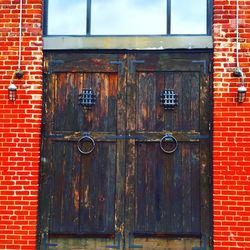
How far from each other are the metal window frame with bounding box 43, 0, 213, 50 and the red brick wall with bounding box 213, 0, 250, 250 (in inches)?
7.9

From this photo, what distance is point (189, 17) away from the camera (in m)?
7.00

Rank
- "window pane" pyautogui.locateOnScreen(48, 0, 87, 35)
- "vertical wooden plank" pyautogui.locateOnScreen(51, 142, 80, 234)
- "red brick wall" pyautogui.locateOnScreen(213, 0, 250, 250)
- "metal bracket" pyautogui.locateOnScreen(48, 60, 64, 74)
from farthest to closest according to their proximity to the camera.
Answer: "window pane" pyautogui.locateOnScreen(48, 0, 87, 35) → "metal bracket" pyautogui.locateOnScreen(48, 60, 64, 74) → "vertical wooden plank" pyautogui.locateOnScreen(51, 142, 80, 234) → "red brick wall" pyautogui.locateOnScreen(213, 0, 250, 250)

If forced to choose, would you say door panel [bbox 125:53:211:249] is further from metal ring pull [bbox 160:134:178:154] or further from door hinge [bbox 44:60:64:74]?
door hinge [bbox 44:60:64:74]

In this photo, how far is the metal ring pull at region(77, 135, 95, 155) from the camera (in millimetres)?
6805

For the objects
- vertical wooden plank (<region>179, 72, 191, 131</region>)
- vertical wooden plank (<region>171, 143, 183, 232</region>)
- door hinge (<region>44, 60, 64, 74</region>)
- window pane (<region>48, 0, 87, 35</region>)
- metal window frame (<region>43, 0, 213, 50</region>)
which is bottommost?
vertical wooden plank (<region>171, 143, 183, 232</region>)

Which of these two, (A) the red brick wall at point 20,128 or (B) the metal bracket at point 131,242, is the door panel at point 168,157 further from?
(A) the red brick wall at point 20,128

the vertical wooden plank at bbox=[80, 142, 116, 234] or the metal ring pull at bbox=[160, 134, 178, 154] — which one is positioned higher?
the metal ring pull at bbox=[160, 134, 178, 154]

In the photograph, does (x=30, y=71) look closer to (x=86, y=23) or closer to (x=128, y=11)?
(x=86, y=23)

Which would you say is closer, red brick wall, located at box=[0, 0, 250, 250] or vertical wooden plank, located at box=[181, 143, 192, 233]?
red brick wall, located at box=[0, 0, 250, 250]

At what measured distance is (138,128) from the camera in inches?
268

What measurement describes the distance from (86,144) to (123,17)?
76.2 inches

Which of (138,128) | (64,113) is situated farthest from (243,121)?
(64,113)

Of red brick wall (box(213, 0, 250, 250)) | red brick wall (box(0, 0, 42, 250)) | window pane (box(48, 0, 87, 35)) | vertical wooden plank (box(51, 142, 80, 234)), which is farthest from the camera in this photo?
window pane (box(48, 0, 87, 35))

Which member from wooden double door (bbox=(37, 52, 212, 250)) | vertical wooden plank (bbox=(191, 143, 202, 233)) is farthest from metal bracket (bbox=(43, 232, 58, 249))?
vertical wooden plank (bbox=(191, 143, 202, 233))
